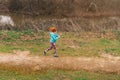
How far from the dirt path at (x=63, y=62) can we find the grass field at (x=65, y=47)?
1.21 ft

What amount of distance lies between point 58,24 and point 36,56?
774 centimetres

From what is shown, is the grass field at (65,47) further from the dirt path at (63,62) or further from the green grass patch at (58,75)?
the dirt path at (63,62)

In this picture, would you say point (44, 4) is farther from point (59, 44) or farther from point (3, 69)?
point (3, 69)

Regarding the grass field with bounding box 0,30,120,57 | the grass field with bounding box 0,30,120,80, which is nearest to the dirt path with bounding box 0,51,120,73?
the grass field with bounding box 0,30,120,80

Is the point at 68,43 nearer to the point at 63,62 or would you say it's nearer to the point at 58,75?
the point at 63,62

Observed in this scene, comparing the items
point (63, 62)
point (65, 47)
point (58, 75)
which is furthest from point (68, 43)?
point (58, 75)

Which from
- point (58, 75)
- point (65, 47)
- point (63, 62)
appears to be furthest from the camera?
point (65, 47)

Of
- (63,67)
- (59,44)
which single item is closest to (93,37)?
(59,44)

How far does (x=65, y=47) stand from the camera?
48.0ft

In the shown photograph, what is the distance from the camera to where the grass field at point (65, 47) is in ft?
38.3

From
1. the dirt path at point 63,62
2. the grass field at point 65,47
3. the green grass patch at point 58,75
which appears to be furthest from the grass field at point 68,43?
the green grass patch at point 58,75

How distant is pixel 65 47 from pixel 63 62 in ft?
6.20

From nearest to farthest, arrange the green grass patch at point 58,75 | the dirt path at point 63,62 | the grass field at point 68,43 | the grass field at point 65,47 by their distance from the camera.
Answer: the green grass patch at point 58,75 → the grass field at point 65,47 → the dirt path at point 63,62 → the grass field at point 68,43

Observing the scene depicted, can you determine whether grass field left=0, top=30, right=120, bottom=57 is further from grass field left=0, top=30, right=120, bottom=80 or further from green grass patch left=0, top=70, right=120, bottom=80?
green grass patch left=0, top=70, right=120, bottom=80
